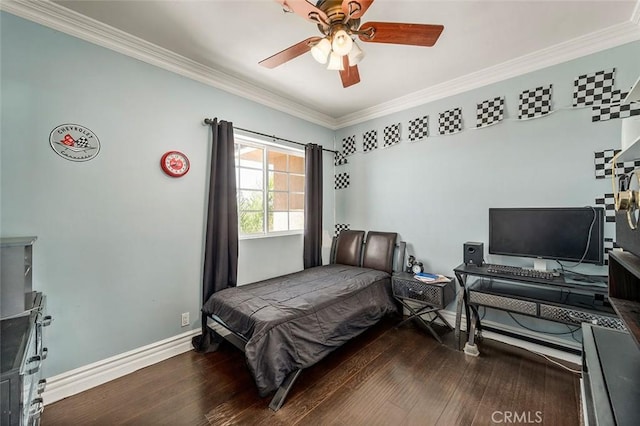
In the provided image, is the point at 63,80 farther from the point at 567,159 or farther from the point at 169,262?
the point at 567,159

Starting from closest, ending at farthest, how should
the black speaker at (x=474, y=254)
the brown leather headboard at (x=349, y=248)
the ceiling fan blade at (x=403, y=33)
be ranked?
1. the ceiling fan blade at (x=403, y=33)
2. the black speaker at (x=474, y=254)
3. the brown leather headboard at (x=349, y=248)

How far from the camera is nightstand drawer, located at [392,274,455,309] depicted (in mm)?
2461

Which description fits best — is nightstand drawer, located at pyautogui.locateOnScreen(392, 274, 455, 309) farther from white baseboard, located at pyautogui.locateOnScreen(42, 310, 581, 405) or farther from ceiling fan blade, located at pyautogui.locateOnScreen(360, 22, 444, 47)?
ceiling fan blade, located at pyautogui.locateOnScreen(360, 22, 444, 47)

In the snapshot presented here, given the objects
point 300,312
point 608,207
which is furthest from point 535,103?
point 300,312

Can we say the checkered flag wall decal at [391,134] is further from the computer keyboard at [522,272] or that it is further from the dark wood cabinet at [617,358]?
the dark wood cabinet at [617,358]

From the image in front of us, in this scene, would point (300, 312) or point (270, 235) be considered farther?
point (270, 235)

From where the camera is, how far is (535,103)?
2.32 meters

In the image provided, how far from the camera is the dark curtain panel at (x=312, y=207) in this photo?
3.37 metres

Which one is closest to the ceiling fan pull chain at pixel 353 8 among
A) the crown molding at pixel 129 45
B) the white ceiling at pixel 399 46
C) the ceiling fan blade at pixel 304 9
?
the ceiling fan blade at pixel 304 9

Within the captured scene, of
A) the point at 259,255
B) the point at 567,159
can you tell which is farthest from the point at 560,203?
the point at 259,255

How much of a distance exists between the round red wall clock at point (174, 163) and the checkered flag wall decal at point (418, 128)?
249 cm

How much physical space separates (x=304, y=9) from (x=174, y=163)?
5.53 ft

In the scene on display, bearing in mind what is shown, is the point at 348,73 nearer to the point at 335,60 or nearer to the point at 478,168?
the point at 335,60

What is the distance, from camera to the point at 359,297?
2.44 meters
